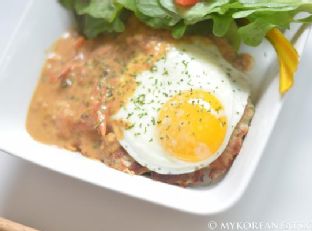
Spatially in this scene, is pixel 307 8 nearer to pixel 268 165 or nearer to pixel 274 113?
pixel 274 113

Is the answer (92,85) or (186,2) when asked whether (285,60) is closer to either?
(186,2)

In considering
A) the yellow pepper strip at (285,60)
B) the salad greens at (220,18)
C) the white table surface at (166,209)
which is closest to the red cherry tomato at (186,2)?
the salad greens at (220,18)

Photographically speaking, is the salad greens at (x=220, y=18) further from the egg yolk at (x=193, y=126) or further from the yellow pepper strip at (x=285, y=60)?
the egg yolk at (x=193, y=126)

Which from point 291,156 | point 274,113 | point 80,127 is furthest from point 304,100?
→ point 80,127

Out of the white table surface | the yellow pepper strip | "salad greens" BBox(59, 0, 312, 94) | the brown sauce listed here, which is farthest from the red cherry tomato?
the white table surface

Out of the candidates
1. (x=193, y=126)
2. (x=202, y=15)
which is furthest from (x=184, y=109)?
(x=202, y=15)

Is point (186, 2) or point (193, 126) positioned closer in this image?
point (193, 126)
